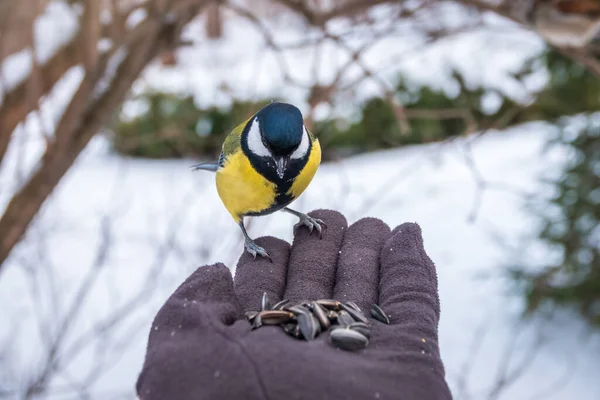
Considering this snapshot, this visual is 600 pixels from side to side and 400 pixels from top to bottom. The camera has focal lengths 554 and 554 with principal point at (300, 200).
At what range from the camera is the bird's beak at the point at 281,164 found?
4.07 ft

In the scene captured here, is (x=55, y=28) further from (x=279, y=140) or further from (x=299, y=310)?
(x=299, y=310)

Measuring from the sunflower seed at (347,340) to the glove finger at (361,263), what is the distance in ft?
0.76

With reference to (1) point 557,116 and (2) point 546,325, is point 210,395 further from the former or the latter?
(2) point 546,325

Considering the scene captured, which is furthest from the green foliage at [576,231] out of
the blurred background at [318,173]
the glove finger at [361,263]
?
the glove finger at [361,263]

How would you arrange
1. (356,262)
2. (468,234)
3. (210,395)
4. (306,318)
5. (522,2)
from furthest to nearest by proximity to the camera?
(468,234), (522,2), (356,262), (306,318), (210,395)

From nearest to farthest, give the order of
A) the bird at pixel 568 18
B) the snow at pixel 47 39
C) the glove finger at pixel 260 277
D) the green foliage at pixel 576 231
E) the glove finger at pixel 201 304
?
the glove finger at pixel 201 304 < the glove finger at pixel 260 277 < the bird at pixel 568 18 < the snow at pixel 47 39 < the green foliage at pixel 576 231

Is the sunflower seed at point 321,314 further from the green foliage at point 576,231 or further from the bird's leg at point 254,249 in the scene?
the green foliage at point 576,231

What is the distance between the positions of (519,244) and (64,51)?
137 inches

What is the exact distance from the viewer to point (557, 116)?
149 inches

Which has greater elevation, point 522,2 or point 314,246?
point 522,2

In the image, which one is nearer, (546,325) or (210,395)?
(210,395)

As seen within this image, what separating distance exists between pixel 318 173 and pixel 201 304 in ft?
12.4

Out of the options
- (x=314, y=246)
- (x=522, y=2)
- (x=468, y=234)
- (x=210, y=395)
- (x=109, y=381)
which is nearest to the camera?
(x=210, y=395)

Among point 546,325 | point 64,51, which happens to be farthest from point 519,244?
point 64,51
